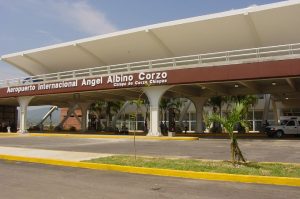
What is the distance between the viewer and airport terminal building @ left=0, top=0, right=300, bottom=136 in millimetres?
26961

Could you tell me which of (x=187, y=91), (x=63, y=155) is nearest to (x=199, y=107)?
(x=187, y=91)

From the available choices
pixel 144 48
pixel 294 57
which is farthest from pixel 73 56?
pixel 294 57

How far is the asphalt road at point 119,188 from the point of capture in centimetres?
899

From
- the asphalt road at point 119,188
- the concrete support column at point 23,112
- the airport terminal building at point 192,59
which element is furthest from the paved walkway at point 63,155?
the concrete support column at point 23,112

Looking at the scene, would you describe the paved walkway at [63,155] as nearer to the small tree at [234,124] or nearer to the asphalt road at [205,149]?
the asphalt road at [205,149]

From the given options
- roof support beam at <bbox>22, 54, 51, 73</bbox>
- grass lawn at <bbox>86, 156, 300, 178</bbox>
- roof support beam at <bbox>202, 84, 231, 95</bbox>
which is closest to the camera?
grass lawn at <bbox>86, 156, 300, 178</bbox>

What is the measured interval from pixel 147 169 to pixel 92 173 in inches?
69.5

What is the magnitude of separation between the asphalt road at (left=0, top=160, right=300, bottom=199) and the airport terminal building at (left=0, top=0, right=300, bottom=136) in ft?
47.7

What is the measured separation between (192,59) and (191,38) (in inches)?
102

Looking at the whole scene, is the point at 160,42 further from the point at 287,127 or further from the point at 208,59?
the point at 287,127

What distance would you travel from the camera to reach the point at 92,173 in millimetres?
12945

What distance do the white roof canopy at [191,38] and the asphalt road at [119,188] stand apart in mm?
22104

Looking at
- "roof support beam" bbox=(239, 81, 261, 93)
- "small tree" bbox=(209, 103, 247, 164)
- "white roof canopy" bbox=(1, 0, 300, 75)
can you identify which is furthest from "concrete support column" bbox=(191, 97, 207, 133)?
"small tree" bbox=(209, 103, 247, 164)

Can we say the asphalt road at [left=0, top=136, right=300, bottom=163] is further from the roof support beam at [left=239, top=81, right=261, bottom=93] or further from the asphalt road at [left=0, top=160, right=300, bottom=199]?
the roof support beam at [left=239, top=81, right=261, bottom=93]
